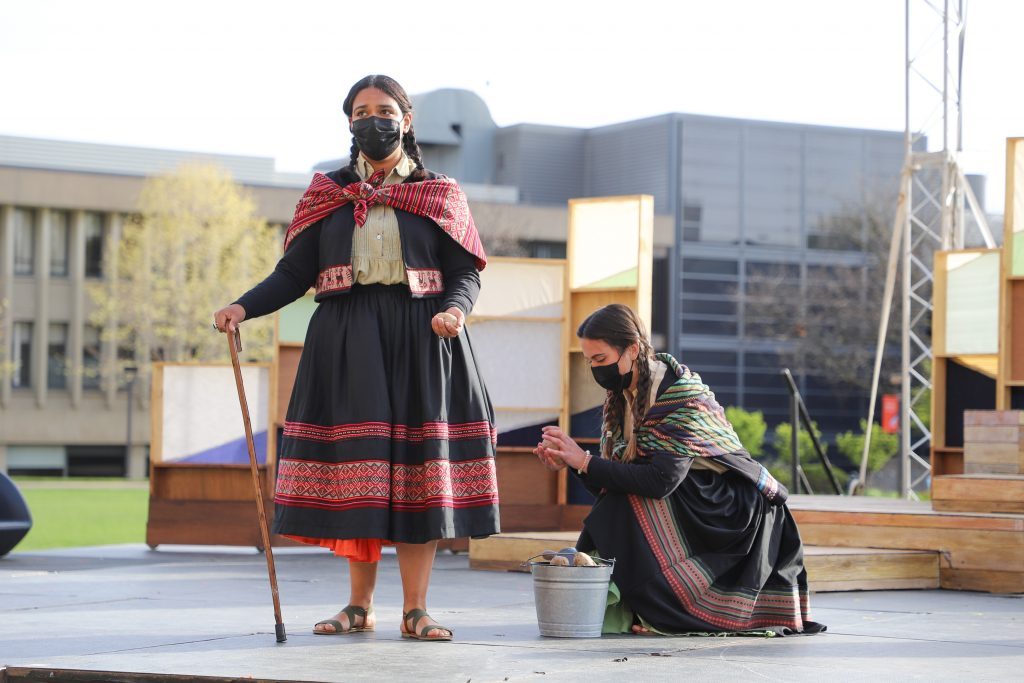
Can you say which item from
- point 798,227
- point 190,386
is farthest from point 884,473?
point 190,386

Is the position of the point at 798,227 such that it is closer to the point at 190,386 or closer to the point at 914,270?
the point at 914,270

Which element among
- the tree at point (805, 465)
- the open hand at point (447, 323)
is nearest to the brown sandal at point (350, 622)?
the open hand at point (447, 323)

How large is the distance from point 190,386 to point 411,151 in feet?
18.6

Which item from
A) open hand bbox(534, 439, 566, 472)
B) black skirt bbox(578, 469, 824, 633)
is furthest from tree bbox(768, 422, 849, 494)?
open hand bbox(534, 439, 566, 472)

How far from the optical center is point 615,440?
4.91 m

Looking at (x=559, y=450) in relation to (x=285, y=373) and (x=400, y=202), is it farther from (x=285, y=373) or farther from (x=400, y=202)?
(x=285, y=373)

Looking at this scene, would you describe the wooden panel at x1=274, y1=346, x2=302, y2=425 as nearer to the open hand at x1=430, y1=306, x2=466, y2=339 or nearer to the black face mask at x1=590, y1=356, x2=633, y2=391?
the black face mask at x1=590, y1=356, x2=633, y2=391

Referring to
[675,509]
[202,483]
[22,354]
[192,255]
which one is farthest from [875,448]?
[22,354]

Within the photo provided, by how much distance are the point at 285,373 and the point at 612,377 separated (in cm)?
517

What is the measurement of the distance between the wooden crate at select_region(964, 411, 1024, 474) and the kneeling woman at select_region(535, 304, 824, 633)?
3.71 meters

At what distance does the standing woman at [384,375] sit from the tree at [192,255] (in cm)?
3377

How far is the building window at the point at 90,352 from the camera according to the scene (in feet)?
146

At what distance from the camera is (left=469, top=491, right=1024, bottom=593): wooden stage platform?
6922 mm

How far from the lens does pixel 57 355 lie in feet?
146
